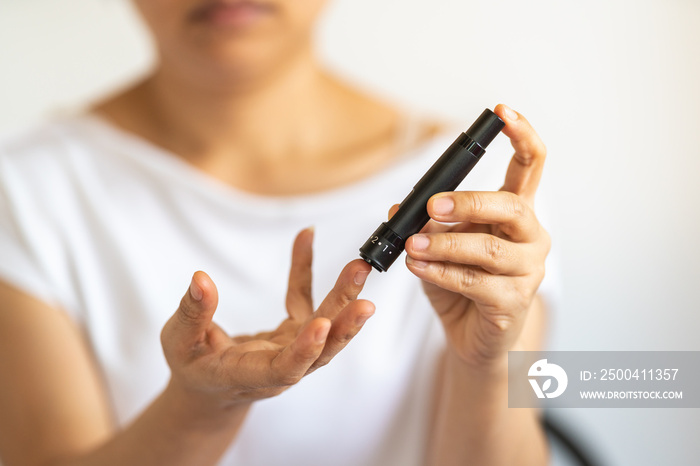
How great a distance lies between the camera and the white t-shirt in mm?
652

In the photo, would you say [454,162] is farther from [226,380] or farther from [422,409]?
[422,409]

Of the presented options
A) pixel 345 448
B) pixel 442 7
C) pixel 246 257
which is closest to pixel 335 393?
pixel 345 448

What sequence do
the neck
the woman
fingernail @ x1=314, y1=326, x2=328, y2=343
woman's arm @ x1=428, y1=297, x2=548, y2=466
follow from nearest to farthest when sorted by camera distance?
fingernail @ x1=314, y1=326, x2=328, y2=343 → woman's arm @ x1=428, y1=297, x2=548, y2=466 → the woman → the neck

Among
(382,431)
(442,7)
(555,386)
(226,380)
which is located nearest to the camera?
(226,380)

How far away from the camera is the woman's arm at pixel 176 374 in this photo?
13.8 inches

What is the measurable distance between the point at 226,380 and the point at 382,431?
35 centimetres

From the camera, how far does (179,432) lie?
1.43 feet

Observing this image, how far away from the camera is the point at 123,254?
26.7 inches

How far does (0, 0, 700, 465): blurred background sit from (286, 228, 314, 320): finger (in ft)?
1.53

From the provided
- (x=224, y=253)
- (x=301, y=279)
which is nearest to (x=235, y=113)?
(x=224, y=253)

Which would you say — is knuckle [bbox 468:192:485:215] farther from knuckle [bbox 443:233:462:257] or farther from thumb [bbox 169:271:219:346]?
thumb [bbox 169:271:219:346]

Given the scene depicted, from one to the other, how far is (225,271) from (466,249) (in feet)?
1.24

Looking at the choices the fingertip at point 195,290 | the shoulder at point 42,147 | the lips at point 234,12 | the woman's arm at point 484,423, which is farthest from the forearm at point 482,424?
the shoulder at point 42,147

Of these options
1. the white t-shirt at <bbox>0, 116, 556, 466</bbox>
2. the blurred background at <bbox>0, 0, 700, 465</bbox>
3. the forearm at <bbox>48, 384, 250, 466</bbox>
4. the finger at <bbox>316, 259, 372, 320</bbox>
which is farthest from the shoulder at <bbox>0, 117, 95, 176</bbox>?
the finger at <bbox>316, 259, 372, 320</bbox>
